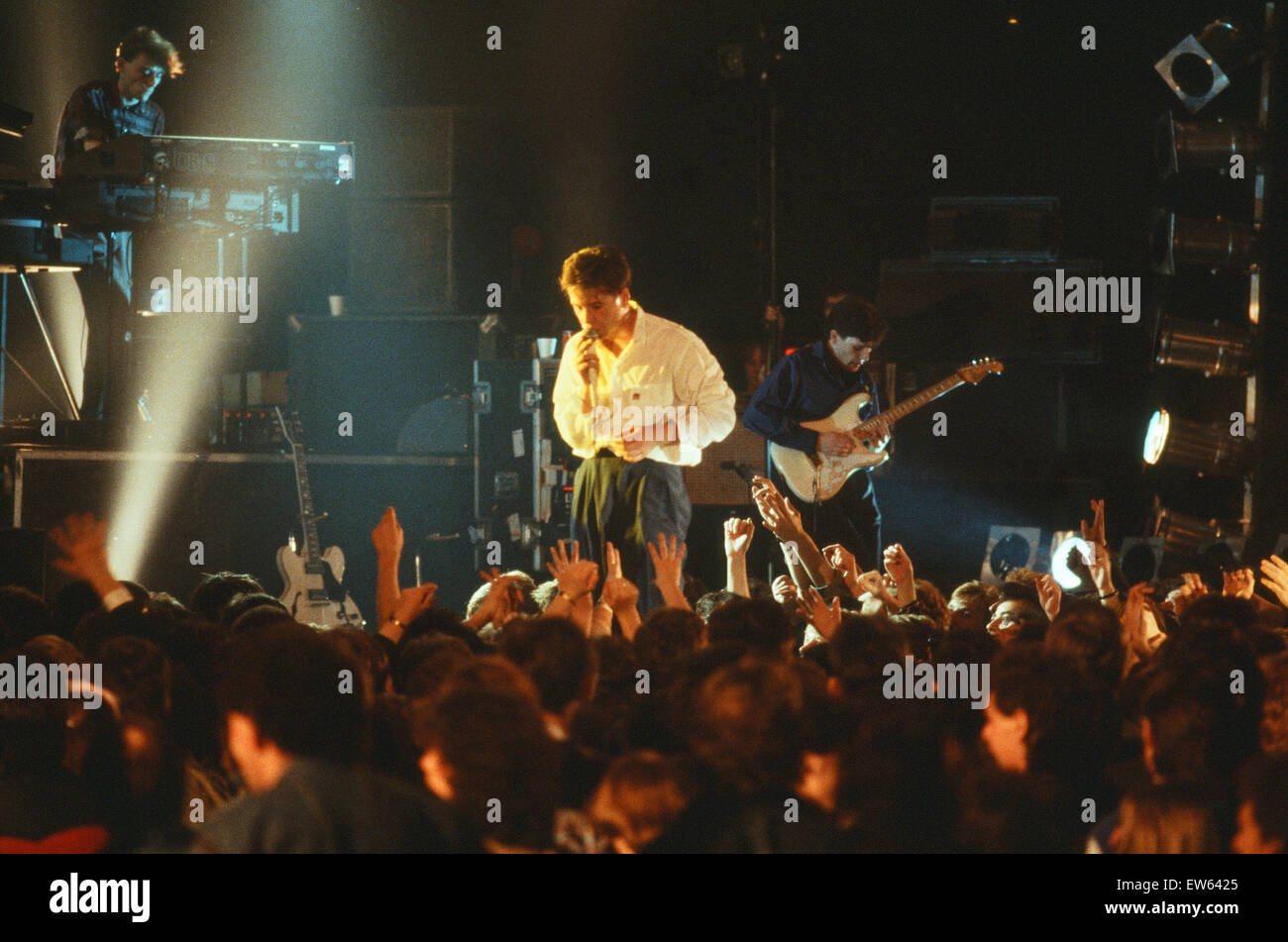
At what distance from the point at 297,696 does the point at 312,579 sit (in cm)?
391

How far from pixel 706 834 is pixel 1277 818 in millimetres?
798

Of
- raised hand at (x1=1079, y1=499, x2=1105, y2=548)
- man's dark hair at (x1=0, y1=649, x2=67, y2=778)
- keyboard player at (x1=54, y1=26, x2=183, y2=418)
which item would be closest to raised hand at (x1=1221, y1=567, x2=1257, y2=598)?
raised hand at (x1=1079, y1=499, x2=1105, y2=548)

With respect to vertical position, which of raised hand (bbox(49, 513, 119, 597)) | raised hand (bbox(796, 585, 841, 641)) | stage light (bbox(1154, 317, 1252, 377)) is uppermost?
stage light (bbox(1154, 317, 1252, 377))

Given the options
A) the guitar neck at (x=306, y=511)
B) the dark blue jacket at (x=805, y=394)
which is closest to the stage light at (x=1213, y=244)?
the dark blue jacket at (x=805, y=394)

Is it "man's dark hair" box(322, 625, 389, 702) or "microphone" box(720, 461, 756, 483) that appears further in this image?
"microphone" box(720, 461, 756, 483)

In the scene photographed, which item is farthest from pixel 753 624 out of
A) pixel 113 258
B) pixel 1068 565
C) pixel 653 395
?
pixel 113 258

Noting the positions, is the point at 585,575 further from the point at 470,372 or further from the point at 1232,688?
the point at 470,372

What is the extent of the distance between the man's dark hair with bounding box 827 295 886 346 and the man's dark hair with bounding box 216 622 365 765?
3.64m

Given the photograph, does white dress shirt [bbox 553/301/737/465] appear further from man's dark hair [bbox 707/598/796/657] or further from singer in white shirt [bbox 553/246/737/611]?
man's dark hair [bbox 707/598/796/657]

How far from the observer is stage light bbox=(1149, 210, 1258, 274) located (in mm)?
5828

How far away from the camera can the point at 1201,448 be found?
608cm

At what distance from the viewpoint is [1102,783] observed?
2.38 meters

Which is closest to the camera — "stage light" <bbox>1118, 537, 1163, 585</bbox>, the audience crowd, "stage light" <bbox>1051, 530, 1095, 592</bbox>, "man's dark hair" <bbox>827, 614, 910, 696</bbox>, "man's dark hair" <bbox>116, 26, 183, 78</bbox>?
the audience crowd

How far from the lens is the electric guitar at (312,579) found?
19.1 feet
